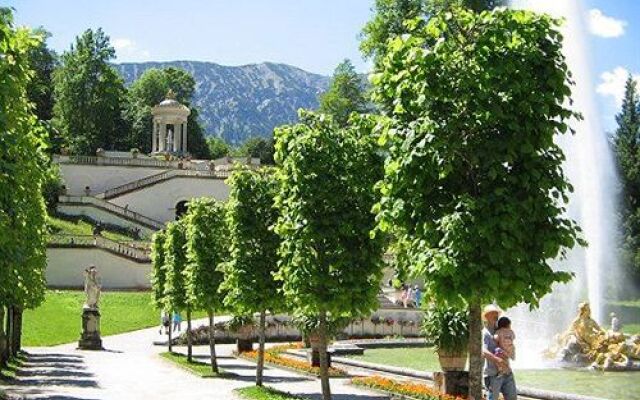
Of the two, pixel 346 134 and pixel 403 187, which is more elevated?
pixel 346 134

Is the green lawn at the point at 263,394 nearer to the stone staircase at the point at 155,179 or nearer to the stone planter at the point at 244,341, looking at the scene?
the stone planter at the point at 244,341

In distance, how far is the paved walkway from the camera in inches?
768

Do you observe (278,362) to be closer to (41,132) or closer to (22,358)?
(22,358)

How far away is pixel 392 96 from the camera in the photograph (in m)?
10.7

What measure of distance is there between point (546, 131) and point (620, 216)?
4519cm

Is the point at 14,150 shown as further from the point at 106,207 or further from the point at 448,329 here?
the point at 106,207

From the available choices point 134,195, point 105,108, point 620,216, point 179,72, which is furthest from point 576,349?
point 179,72

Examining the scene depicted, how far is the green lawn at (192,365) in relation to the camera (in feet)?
82.3

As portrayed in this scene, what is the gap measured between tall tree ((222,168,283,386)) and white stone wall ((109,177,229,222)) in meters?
52.5

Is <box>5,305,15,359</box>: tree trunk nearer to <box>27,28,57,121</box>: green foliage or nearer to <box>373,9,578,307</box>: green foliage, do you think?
<box>373,9,578,307</box>: green foliage

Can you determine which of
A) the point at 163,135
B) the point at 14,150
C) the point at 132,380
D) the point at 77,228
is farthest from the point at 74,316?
the point at 163,135

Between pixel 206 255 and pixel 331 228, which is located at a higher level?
pixel 331 228

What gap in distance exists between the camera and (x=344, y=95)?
7388 cm

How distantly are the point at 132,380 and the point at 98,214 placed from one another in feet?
153
